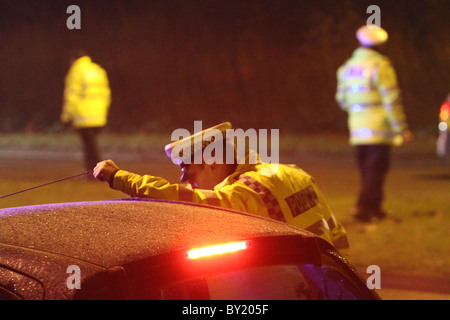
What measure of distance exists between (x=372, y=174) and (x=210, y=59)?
703 inches

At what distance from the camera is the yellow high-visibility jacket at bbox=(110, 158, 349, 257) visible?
3.42m

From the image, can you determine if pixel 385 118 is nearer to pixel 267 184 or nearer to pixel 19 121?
pixel 267 184

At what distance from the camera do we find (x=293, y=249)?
245cm

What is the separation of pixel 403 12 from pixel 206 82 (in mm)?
7406

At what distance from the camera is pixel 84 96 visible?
1330 centimetres

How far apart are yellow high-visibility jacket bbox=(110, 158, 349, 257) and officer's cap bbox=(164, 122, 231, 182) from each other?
17 centimetres

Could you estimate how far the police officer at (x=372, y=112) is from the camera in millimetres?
8703
